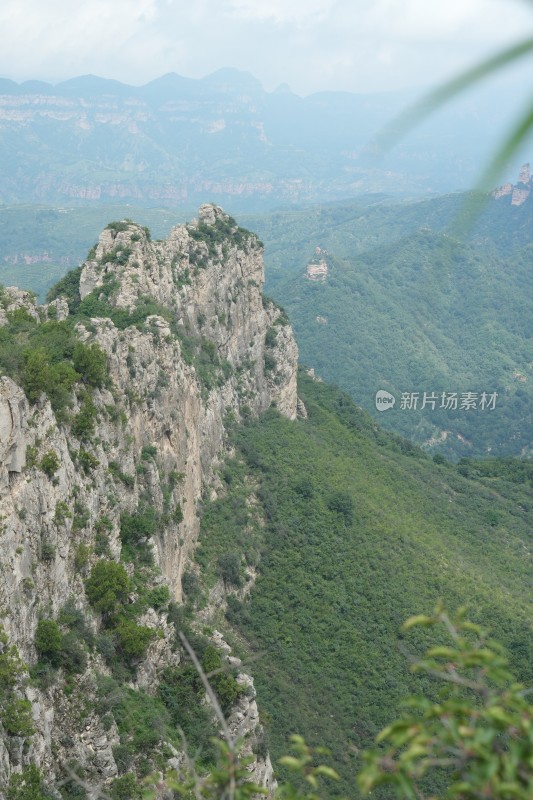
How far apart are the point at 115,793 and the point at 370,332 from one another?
108 m

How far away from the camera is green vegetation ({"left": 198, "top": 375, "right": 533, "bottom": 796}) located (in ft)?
107

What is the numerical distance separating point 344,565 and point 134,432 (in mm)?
16498

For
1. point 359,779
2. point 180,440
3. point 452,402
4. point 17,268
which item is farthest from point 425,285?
point 17,268

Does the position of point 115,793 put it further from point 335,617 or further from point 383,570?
point 383,570

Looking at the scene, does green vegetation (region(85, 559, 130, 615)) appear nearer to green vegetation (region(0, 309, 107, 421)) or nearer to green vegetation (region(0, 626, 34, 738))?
green vegetation (region(0, 309, 107, 421))

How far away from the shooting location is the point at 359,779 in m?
5.20

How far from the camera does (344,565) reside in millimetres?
39562

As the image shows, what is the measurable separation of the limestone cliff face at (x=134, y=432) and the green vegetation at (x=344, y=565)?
316cm

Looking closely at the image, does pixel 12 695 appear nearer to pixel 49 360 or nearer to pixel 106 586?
pixel 106 586

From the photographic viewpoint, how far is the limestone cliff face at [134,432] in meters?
17.1

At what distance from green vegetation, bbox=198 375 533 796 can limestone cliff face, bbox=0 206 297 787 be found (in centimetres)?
316

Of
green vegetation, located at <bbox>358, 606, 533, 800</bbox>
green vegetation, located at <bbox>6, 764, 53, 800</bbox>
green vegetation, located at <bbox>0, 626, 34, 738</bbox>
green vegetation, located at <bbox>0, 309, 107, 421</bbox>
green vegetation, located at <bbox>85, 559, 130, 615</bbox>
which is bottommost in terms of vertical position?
green vegetation, located at <bbox>6, 764, 53, 800</bbox>

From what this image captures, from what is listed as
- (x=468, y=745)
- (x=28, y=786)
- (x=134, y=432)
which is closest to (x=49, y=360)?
(x=134, y=432)

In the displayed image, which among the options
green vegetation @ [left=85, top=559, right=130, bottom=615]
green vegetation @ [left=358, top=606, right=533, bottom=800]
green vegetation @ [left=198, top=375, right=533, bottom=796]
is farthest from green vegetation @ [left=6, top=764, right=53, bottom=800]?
green vegetation @ [left=198, top=375, right=533, bottom=796]
